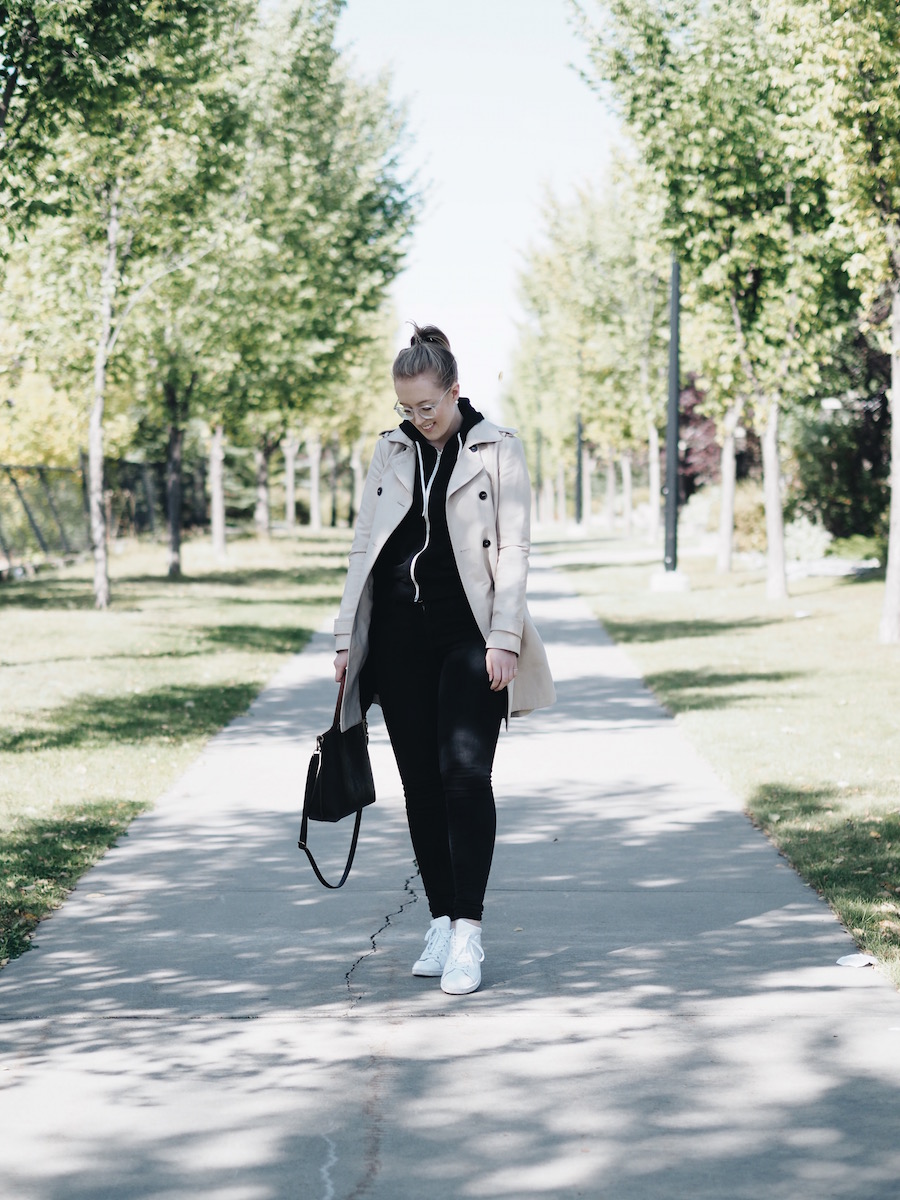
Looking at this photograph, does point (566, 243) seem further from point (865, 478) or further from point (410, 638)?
point (410, 638)

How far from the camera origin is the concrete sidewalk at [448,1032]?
133 inches

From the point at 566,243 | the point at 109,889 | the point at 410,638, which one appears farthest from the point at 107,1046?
the point at 566,243

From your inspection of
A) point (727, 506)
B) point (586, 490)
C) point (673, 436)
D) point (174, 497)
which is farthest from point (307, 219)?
point (586, 490)

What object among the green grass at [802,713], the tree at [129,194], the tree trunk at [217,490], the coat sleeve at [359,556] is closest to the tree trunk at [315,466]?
the tree trunk at [217,490]

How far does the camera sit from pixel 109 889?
19.6ft

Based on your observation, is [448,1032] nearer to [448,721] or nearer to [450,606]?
[448,721]

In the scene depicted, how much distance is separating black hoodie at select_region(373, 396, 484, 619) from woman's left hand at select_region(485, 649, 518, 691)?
206 millimetres

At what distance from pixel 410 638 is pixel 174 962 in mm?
1332

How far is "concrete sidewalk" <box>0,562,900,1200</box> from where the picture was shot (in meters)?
3.39

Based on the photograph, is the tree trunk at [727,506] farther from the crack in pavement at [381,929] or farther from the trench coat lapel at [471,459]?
the trench coat lapel at [471,459]

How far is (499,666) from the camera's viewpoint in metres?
4.57

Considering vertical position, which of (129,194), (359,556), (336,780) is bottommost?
(336,780)

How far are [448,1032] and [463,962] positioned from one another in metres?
0.40

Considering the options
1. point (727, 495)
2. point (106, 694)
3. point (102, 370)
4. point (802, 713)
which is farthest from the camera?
point (727, 495)
